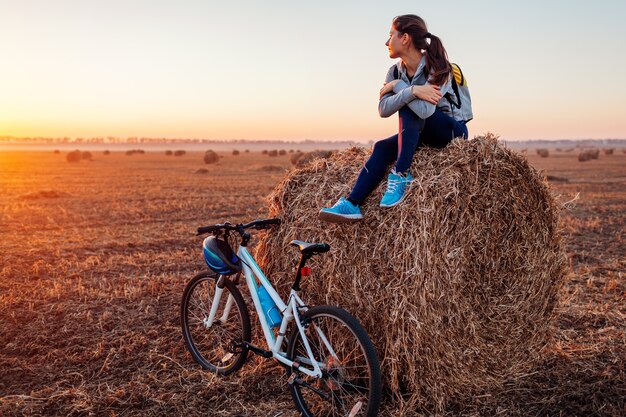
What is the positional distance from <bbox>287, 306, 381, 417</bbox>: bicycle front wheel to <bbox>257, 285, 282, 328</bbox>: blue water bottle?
29 cm

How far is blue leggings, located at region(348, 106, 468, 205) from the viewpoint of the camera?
4.43m

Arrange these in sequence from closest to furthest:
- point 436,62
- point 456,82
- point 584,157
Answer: point 436,62 → point 456,82 → point 584,157

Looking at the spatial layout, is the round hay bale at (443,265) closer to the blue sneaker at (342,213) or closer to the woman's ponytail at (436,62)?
the blue sneaker at (342,213)

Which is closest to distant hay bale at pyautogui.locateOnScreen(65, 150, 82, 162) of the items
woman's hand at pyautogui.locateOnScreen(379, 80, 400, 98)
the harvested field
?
the harvested field

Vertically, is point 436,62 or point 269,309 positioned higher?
point 436,62

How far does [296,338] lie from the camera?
13.8 feet

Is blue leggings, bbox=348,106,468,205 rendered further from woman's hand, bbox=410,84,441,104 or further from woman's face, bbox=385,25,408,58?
woman's face, bbox=385,25,408,58

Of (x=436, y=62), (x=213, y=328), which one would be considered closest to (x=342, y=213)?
(x=436, y=62)

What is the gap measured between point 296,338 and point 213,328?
4.68 ft

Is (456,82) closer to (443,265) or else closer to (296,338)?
(443,265)

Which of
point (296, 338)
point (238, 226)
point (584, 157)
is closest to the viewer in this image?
point (296, 338)

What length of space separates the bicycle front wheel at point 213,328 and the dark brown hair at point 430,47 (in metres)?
2.46

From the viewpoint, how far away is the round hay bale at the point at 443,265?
4.20 metres

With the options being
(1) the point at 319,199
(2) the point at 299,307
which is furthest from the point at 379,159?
(2) the point at 299,307
